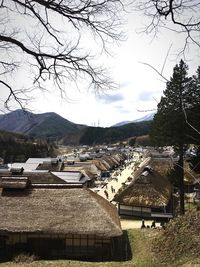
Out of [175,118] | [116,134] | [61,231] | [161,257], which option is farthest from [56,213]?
[116,134]

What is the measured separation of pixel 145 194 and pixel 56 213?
14.2 metres

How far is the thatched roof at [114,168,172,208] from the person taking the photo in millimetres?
30844

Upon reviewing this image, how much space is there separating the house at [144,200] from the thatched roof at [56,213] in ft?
34.6

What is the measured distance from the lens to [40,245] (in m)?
18.1

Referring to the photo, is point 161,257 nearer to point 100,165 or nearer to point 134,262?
point 134,262

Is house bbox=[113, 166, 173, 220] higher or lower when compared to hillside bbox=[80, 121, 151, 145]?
lower

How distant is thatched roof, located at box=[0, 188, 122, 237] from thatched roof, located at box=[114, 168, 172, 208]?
10677mm

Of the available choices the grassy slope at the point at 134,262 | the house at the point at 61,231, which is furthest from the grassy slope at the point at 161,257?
the house at the point at 61,231

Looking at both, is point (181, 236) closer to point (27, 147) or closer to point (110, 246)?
point (110, 246)

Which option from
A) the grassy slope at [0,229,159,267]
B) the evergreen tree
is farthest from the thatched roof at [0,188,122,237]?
the evergreen tree

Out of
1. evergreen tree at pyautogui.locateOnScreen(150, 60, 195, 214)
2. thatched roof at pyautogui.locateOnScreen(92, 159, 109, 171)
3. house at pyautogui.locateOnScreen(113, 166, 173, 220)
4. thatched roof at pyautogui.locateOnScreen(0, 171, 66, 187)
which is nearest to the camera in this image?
evergreen tree at pyautogui.locateOnScreen(150, 60, 195, 214)

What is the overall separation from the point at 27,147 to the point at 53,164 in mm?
44050

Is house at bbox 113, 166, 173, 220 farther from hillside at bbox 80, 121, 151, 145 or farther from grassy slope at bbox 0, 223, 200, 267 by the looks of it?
hillside at bbox 80, 121, 151, 145

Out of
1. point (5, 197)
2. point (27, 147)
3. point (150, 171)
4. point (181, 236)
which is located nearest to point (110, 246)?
point (181, 236)
